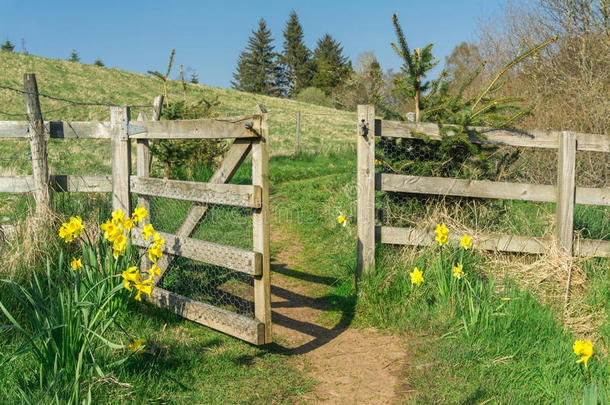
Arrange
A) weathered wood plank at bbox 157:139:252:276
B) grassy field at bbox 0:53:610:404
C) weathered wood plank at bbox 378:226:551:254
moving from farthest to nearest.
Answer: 1. weathered wood plank at bbox 378:226:551:254
2. weathered wood plank at bbox 157:139:252:276
3. grassy field at bbox 0:53:610:404

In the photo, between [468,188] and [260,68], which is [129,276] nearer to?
[468,188]

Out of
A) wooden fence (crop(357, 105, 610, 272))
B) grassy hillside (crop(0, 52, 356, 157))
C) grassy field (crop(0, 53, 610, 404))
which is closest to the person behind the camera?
grassy field (crop(0, 53, 610, 404))

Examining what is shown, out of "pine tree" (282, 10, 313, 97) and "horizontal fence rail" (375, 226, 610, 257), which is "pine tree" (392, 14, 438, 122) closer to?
"horizontal fence rail" (375, 226, 610, 257)

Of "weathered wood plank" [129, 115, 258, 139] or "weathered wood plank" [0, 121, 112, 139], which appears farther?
"weathered wood plank" [0, 121, 112, 139]

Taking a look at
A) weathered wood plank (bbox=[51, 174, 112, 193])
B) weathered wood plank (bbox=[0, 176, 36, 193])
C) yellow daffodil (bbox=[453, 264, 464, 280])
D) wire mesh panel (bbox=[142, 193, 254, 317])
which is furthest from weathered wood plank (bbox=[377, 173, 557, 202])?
weathered wood plank (bbox=[0, 176, 36, 193])

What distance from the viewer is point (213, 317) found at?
4.24 metres

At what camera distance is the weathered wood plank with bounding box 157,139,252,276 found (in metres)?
4.05

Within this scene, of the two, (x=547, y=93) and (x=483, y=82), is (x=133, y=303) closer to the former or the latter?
(x=547, y=93)

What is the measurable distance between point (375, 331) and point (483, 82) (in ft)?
30.4

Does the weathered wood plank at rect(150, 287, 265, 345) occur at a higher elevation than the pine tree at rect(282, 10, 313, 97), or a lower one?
lower

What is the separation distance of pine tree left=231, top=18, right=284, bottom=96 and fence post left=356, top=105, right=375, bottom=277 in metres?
62.3

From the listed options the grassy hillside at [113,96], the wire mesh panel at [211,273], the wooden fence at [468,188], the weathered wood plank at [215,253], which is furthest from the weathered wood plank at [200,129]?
the grassy hillside at [113,96]

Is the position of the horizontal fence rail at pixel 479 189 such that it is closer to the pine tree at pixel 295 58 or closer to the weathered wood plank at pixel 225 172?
the weathered wood plank at pixel 225 172

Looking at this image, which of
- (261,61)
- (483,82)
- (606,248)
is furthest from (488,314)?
(261,61)
